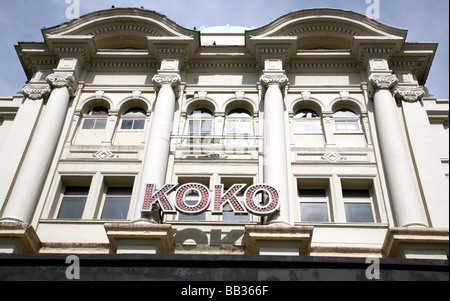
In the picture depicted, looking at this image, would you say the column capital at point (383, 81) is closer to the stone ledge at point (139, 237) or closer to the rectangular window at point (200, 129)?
the rectangular window at point (200, 129)

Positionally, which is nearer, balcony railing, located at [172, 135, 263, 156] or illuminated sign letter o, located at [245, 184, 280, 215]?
illuminated sign letter o, located at [245, 184, 280, 215]

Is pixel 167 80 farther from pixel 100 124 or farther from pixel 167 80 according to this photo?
pixel 100 124

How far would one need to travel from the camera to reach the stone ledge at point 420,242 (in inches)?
571

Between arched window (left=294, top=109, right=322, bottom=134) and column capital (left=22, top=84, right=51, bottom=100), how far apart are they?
10570 mm

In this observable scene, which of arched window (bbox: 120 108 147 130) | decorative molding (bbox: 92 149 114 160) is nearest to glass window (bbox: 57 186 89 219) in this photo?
decorative molding (bbox: 92 149 114 160)

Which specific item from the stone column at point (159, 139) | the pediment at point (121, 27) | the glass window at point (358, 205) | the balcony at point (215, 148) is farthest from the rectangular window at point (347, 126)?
the pediment at point (121, 27)

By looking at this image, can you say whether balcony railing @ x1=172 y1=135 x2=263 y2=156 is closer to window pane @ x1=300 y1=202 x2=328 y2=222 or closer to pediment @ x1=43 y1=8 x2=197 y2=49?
window pane @ x1=300 y1=202 x2=328 y2=222

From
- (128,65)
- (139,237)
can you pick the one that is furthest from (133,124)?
(139,237)

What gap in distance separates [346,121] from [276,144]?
3930mm

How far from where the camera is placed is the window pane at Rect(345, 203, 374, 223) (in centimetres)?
1703

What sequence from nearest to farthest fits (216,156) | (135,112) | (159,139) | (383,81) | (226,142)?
(159,139), (216,156), (226,142), (383,81), (135,112)

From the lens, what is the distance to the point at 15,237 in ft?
48.7

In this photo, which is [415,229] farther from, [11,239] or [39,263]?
[11,239]

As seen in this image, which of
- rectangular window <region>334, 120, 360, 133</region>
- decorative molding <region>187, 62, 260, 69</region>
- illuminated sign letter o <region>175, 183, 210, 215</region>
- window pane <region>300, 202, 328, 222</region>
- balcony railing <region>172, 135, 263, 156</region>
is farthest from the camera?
decorative molding <region>187, 62, 260, 69</region>
